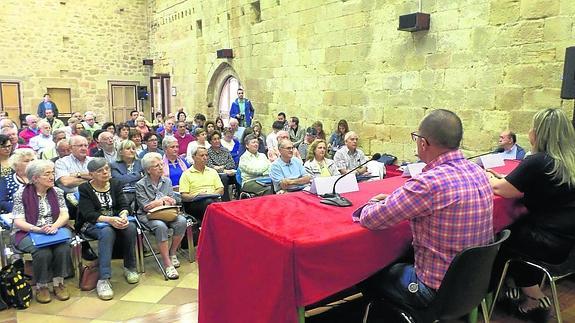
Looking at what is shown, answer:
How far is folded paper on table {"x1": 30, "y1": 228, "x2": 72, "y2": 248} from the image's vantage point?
10.3ft

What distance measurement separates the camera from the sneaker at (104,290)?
10.8 feet

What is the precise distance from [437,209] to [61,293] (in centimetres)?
290

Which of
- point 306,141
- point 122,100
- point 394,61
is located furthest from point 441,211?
point 122,100

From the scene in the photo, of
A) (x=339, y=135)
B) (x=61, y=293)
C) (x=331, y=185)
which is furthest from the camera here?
(x=339, y=135)

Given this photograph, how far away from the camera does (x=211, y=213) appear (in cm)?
225

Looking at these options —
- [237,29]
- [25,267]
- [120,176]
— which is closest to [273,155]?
[120,176]

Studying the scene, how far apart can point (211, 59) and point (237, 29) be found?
5.01 feet

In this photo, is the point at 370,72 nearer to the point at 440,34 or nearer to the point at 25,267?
the point at 440,34

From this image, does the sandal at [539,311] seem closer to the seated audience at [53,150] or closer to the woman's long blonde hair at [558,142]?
the woman's long blonde hair at [558,142]

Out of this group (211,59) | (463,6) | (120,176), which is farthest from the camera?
(211,59)

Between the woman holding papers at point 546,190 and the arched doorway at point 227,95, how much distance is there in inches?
360

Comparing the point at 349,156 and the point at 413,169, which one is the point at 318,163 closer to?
the point at 349,156

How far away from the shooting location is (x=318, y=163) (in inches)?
187

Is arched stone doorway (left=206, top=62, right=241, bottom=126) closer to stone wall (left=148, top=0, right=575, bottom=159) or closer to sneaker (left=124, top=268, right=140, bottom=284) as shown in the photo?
stone wall (left=148, top=0, right=575, bottom=159)
